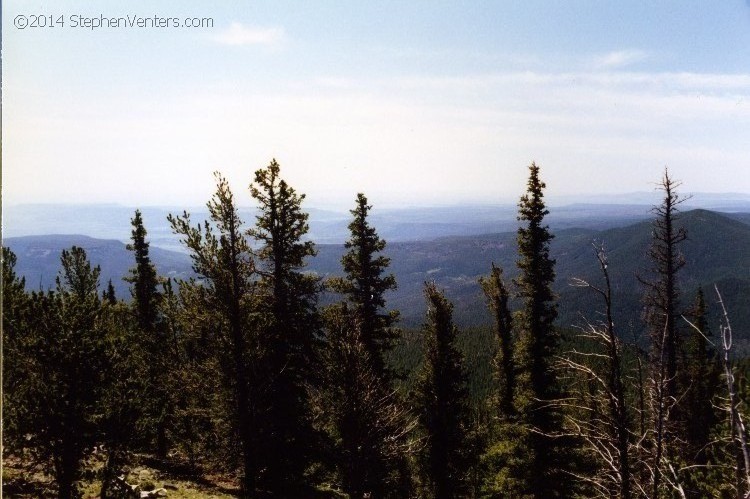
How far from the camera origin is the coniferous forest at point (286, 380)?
14.2 m

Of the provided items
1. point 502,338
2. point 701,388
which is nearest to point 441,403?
point 502,338

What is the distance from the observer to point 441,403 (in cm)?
2425

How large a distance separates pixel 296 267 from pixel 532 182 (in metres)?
11.7

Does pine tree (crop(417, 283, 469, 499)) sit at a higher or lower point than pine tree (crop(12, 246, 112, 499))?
lower

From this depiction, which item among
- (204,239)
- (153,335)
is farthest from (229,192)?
(153,335)

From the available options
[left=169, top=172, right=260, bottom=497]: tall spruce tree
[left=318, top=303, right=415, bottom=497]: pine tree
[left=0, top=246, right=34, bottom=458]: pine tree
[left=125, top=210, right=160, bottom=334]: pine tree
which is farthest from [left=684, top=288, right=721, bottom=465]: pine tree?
[left=0, top=246, right=34, bottom=458]: pine tree

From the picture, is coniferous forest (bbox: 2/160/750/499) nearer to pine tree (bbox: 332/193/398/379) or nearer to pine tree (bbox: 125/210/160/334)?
pine tree (bbox: 332/193/398/379)

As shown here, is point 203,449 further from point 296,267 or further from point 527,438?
point 527,438

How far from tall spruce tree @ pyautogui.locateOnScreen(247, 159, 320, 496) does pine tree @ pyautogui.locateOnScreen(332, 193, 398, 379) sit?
217 cm

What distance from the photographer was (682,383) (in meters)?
33.3

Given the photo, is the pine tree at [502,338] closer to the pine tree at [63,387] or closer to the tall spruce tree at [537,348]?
the tall spruce tree at [537,348]

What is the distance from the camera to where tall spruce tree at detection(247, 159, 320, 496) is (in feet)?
67.5

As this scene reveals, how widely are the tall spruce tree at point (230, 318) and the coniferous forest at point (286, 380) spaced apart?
63mm

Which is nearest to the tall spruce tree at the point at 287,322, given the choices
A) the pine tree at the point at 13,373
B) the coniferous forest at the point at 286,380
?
the coniferous forest at the point at 286,380
